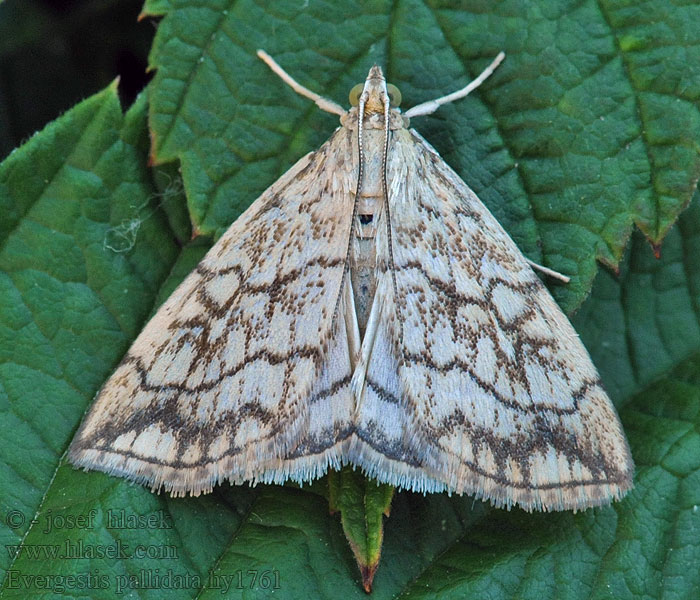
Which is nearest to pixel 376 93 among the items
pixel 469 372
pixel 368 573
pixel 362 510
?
pixel 469 372

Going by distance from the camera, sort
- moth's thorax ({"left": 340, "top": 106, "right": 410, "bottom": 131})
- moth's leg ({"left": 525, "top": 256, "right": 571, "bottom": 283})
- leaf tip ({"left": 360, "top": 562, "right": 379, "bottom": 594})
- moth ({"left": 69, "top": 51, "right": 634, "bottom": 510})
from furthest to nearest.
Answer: moth's thorax ({"left": 340, "top": 106, "right": 410, "bottom": 131})
moth's leg ({"left": 525, "top": 256, "right": 571, "bottom": 283})
moth ({"left": 69, "top": 51, "right": 634, "bottom": 510})
leaf tip ({"left": 360, "top": 562, "right": 379, "bottom": 594})

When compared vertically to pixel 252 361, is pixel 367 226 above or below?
above

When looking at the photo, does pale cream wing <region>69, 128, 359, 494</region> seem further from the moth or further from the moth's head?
the moth's head

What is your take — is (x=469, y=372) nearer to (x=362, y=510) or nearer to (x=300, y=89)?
(x=362, y=510)

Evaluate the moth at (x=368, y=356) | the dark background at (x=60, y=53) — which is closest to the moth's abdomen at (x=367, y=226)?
the moth at (x=368, y=356)

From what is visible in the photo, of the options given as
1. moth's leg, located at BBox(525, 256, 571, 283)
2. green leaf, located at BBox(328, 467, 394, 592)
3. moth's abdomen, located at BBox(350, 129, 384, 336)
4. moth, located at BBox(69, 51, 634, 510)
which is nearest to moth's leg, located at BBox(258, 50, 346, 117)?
moth, located at BBox(69, 51, 634, 510)

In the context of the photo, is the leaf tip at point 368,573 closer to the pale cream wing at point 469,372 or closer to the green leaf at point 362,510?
the green leaf at point 362,510
